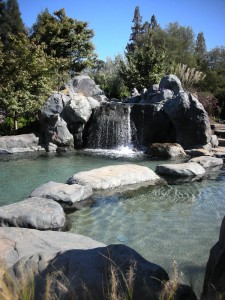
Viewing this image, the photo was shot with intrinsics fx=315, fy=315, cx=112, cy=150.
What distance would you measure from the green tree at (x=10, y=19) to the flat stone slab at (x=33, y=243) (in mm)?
26768

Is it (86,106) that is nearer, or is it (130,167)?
(130,167)

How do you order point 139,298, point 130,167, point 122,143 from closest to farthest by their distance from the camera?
point 139,298, point 130,167, point 122,143

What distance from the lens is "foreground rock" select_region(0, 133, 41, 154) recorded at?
11.6 meters

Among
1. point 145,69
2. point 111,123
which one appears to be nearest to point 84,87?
point 145,69

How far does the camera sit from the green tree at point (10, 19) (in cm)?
2736

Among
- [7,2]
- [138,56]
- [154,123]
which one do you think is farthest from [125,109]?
[7,2]

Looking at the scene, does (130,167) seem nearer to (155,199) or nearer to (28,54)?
(155,199)

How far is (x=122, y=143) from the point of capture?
12.4m

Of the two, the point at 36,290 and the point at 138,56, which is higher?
the point at 138,56

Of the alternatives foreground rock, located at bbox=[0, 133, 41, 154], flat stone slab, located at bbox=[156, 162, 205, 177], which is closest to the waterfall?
foreground rock, located at bbox=[0, 133, 41, 154]

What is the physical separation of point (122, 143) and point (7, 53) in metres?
6.12

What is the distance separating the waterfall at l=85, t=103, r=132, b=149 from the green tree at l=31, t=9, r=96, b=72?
29.7 ft

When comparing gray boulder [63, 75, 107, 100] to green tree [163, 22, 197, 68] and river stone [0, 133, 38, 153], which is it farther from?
green tree [163, 22, 197, 68]

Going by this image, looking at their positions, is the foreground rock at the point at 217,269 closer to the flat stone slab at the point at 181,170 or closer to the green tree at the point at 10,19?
the flat stone slab at the point at 181,170
